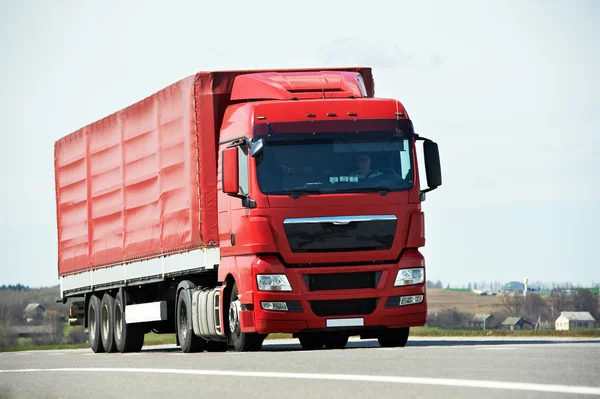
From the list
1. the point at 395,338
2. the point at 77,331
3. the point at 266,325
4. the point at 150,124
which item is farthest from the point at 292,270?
the point at 77,331

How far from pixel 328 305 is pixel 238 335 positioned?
5.39ft

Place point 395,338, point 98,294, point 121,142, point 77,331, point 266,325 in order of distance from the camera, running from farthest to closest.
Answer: point 77,331 < point 98,294 < point 121,142 < point 395,338 < point 266,325

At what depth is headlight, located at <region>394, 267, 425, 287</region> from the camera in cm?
1919

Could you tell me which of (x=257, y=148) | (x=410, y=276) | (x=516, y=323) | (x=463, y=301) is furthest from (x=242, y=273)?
(x=463, y=301)

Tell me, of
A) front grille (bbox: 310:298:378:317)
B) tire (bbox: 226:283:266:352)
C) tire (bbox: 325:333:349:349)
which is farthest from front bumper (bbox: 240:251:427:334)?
tire (bbox: 325:333:349:349)

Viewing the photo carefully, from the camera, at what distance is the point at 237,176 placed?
1916 cm

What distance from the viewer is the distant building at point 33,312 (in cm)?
13443

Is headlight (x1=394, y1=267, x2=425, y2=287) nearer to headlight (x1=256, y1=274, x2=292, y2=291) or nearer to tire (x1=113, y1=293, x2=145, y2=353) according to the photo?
headlight (x1=256, y1=274, x2=292, y2=291)

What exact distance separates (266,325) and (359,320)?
1310 mm

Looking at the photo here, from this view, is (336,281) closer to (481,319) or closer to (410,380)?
(410,380)

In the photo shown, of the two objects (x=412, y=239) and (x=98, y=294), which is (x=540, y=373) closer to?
(x=412, y=239)

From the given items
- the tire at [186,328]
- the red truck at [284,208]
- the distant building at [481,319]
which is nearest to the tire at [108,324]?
the red truck at [284,208]

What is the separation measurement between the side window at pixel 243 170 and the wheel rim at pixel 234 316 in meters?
1.75

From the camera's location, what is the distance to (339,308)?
1905 centimetres
